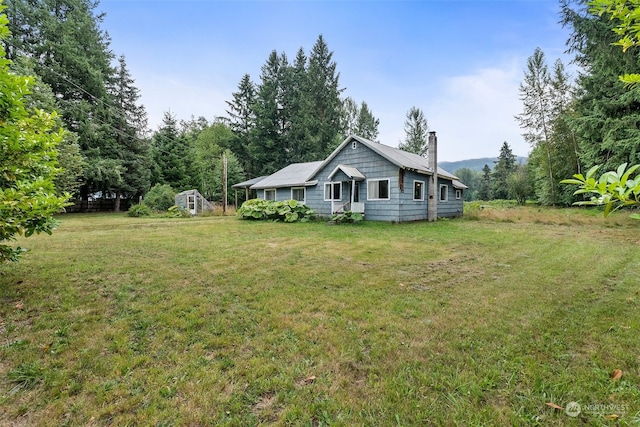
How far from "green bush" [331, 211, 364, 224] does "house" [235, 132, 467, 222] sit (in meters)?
0.76

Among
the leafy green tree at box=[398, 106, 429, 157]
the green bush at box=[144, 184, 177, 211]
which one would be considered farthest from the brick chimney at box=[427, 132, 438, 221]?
the leafy green tree at box=[398, 106, 429, 157]

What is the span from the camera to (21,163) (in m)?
3.70

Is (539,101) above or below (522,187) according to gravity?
above

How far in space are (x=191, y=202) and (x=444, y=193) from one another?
58.4 ft

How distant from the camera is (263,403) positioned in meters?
1.98

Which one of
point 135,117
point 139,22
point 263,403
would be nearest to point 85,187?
point 135,117

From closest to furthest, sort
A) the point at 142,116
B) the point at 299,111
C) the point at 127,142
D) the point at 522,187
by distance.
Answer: the point at 127,142 → the point at 142,116 → the point at 522,187 → the point at 299,111

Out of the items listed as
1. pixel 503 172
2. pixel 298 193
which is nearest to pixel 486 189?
pixel 503 172

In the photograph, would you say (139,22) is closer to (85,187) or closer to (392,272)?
(392,272)

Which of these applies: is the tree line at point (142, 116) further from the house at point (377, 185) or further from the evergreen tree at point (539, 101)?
the evergreen tree at point (539, 101)

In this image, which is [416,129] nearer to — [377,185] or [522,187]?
[522,187]

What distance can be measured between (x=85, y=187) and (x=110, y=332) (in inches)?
1007

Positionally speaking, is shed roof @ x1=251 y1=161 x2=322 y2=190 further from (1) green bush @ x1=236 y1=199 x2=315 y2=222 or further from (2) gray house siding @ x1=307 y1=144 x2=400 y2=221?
(1) green bush @ x1=236 y1=199 x2=315 y2=222

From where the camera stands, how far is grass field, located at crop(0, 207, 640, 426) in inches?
75.2
